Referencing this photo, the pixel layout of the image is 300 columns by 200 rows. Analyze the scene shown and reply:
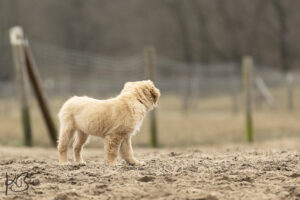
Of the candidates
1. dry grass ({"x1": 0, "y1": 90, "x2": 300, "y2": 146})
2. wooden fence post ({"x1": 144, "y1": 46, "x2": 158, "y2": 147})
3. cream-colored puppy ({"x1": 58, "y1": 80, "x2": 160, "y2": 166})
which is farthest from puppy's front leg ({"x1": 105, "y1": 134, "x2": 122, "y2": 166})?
wooden fence post ({"x1": 144, "y1": 46, "x2": 158, "y2": 147})

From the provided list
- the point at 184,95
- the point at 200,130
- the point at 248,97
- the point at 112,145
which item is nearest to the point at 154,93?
the point at 112,145

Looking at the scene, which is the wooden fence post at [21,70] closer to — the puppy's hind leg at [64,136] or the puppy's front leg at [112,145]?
the puppy's hind leg at [64,136]

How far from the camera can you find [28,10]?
1438 inches

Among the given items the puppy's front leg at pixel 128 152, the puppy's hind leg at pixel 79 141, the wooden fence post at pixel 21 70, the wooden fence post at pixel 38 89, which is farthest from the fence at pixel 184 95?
the puppy's front leg at pixel 128 152

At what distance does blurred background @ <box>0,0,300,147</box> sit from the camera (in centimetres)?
1419

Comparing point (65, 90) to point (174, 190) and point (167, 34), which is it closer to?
point (167, 34)

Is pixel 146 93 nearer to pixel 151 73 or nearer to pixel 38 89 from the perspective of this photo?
pixel 151 73

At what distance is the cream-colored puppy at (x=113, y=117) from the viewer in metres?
4.87

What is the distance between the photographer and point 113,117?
4859 millimetres

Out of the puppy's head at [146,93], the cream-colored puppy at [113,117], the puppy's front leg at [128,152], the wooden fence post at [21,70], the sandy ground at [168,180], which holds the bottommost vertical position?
the sandy ground at [168,180]

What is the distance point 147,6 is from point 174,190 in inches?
1193

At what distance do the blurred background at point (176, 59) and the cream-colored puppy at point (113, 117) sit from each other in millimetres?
5087

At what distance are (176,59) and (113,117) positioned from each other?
1061 inches

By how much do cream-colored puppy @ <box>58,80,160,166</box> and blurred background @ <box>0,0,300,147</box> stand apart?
5087 mm
